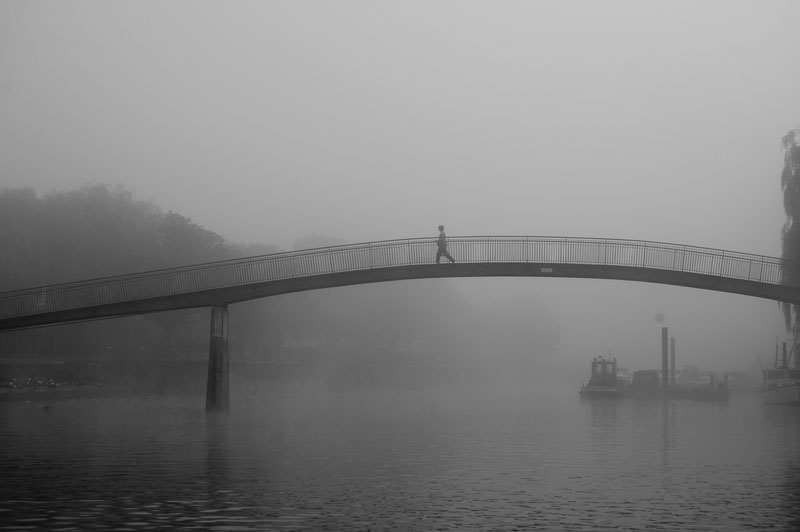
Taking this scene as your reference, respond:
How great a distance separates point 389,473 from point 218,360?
28.7m

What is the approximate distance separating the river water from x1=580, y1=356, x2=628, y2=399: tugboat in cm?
3351

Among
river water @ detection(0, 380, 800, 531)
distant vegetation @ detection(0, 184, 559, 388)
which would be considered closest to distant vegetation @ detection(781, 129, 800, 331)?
river water @ detection(0, 380, 800, 531)

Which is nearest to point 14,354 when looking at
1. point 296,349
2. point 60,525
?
point 296,349

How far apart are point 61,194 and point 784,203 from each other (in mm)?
67528

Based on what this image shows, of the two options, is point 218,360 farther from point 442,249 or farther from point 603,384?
point 603,384

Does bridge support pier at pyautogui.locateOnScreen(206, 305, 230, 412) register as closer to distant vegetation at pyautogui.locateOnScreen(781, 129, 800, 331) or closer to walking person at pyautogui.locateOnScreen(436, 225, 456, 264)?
walking person at pyautogui.locateOnScreen(436, 225, 456, 264)

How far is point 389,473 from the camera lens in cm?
2844

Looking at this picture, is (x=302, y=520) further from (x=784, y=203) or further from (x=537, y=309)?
(x=537, y=309)

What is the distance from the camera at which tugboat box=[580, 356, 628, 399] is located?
8750cm

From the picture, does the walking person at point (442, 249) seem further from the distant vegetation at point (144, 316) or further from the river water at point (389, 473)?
the distant vegetation at point (144, 316)

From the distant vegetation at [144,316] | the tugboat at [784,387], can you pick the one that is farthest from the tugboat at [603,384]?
the distant vegetation at [144,316]

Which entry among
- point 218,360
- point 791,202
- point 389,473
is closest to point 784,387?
point 791,202

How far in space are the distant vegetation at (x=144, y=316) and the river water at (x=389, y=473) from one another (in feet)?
96.2

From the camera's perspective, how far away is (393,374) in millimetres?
112875
